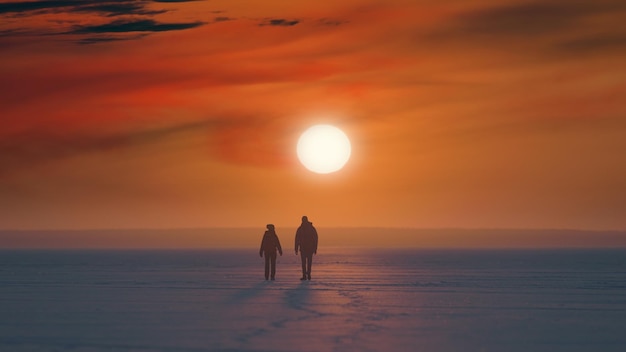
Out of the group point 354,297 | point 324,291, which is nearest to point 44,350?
point 354,297

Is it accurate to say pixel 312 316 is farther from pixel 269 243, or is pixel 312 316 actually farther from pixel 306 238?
pixel 269 243

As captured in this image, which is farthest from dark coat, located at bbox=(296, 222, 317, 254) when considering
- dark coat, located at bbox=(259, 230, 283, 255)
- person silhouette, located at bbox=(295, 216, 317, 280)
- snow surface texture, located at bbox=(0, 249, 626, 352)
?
snow surface texture, located at bbox=(0, 249, 626, 352)

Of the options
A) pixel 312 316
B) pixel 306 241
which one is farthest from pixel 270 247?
pixel 312 316

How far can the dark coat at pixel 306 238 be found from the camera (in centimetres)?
3394

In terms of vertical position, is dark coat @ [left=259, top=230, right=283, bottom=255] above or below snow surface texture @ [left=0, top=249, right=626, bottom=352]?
above

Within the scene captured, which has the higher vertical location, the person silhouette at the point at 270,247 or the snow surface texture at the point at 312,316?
the person silhouette at the point at 270,247

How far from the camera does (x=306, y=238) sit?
34.0 m

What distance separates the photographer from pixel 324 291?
90.7 feet

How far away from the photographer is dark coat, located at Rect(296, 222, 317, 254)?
33938 millimetres

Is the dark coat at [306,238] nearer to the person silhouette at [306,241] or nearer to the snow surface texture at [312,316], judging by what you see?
the person silhouette at [306,241]

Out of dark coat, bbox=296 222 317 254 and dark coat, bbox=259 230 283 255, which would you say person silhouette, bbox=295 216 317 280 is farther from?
dark coat, bbox=259 230 283 255

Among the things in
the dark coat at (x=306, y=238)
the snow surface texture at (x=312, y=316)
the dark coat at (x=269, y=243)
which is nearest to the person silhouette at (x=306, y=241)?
the dark coat at (x=306, y=238)

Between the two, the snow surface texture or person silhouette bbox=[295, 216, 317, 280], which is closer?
the snow surface texture

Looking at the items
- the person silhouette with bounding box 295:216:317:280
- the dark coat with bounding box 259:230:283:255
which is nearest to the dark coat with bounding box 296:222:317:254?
the person silhouette with bounding box 295:216:317:280
